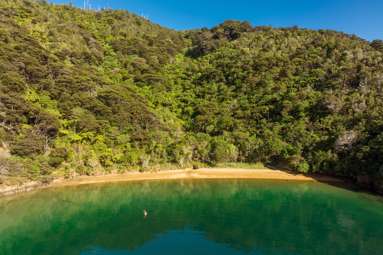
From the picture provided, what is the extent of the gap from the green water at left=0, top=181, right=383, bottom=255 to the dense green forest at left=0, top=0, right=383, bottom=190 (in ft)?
22.0

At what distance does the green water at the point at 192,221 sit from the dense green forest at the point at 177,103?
22.0ft

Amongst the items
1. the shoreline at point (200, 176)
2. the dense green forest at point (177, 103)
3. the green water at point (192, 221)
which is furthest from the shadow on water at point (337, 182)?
the green water at point (192, 221)

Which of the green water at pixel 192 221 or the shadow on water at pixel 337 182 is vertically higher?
the shadow on water at pixel 337 182

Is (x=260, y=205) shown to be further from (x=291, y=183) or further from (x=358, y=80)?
(x=358, y=80)

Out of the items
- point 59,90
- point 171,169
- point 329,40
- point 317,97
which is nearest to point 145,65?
point 59,90

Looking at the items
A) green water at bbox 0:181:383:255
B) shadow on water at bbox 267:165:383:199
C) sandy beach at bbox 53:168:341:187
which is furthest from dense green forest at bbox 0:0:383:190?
green water at bbox 0:181:383:255

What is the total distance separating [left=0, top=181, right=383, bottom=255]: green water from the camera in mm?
20766

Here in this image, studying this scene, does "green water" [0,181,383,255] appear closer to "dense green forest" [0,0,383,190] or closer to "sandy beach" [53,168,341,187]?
"sandy beach" [53,168,341,187]

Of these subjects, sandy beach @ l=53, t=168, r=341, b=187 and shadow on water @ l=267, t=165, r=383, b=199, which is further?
sandy beach @ l=53, t=168, r=341, b=187

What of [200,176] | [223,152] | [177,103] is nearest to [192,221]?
[200,176]

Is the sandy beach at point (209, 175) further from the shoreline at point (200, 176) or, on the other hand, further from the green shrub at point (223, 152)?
the green shrub at point (223, 152)

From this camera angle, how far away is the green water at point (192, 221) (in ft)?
68.1

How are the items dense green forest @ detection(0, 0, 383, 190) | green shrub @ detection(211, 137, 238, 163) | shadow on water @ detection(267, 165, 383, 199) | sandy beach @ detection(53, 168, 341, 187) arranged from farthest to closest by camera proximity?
green shrub @ detection(211, 137, 238, 163) < sandy beach @ detection(53, 168, 341, 187) < dense green forest @ detection(0, 0, 383, 190) < shadow on water @ detection(267, 165, 383, 199)

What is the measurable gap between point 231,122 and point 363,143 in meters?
20.2
